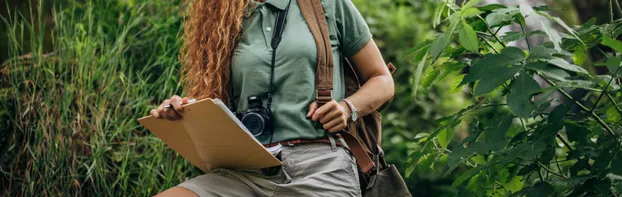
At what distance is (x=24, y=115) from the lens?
16.1 ft

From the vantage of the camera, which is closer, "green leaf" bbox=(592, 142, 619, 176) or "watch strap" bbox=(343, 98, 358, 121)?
"green leaf" bbox=(592, 142, 619, 176)

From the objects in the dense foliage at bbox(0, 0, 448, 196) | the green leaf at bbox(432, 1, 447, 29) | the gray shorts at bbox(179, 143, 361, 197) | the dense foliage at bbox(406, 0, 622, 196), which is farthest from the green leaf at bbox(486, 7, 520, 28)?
the dense foliage at bbox(0, 0, 448, 196)

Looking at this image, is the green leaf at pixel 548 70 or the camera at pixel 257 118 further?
the camera at pixel 257 118

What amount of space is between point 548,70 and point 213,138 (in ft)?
3.19

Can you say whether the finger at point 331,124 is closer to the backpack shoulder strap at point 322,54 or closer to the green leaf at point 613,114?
the backpack shoulder strap at point 322,54

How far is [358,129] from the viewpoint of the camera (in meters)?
2.95

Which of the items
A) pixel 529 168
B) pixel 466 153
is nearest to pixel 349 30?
pixel 466 153

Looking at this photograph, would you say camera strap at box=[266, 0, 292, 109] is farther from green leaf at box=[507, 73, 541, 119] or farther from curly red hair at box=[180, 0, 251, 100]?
green leaf at box=[507, 73, 541, 119]

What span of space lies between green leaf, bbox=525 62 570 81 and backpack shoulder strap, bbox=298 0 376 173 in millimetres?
634

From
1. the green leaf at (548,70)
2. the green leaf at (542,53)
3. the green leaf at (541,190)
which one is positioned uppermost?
the green leaf at (542,53)

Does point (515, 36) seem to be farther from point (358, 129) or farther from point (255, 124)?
point (255, 124)

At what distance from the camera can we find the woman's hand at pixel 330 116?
2756mm

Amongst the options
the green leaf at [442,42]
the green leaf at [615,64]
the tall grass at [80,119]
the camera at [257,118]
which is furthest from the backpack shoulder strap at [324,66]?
the tall grass at [80,119]

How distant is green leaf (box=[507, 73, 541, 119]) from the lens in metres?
2.39
